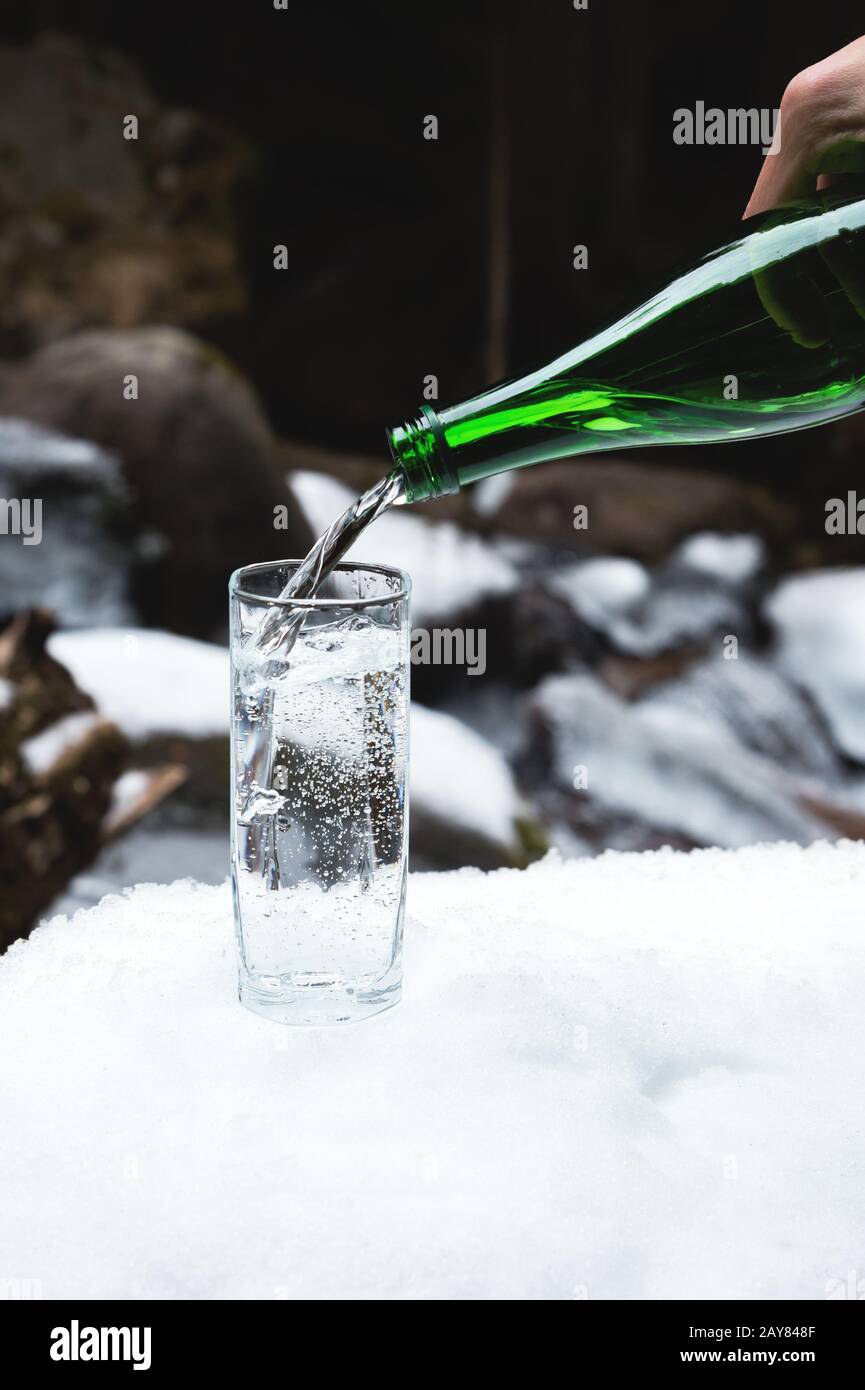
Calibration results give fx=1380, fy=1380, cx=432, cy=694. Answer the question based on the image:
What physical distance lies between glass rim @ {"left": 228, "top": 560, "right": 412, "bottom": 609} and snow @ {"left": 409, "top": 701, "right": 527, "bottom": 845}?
2046 millimetres

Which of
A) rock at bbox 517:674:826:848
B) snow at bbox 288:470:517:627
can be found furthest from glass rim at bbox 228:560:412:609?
snow at bbox 288:470:517:627

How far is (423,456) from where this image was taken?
0.83m

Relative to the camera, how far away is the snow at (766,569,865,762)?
14.8ft

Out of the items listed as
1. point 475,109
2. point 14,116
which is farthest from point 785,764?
point 14,116

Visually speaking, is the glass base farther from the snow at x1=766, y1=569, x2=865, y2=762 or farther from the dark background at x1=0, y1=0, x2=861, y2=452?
the dark background at x1=0, y1=0, x2=861, y2=452

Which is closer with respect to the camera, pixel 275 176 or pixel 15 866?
pixel 15 866

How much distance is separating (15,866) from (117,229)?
3.25 meters

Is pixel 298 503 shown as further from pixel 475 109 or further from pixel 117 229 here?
pixel 475 109

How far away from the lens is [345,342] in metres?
5.16

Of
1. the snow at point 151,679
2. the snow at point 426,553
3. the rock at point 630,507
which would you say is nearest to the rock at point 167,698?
the snow at point 151,679

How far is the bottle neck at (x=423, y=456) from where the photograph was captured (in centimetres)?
83

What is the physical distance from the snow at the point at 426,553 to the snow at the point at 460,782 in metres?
0.87

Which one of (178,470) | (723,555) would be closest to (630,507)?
(723,555)

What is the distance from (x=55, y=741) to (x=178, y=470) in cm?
200
